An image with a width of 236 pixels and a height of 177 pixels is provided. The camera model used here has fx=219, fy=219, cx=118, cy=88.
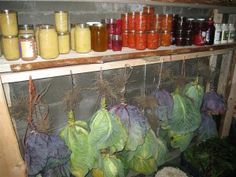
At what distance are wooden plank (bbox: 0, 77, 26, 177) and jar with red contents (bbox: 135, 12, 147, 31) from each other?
836mm

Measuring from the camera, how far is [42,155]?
1230 mm

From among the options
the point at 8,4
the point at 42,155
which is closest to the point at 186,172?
the point at 42,155

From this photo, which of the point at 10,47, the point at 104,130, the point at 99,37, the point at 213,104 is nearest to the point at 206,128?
the point at 213,104

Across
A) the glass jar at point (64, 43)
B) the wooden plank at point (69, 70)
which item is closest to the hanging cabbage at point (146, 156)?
the wooden plank at point (69, 70)

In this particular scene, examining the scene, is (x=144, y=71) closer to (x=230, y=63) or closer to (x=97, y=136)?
(x=97, y=136)

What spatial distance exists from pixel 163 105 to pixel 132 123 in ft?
1.07

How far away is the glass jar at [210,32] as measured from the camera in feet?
5.45

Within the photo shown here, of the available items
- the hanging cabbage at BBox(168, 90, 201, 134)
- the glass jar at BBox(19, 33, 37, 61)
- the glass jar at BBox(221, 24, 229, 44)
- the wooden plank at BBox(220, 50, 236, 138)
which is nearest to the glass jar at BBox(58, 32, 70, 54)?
the glass jar at BBox(19, 33, 37, 61)

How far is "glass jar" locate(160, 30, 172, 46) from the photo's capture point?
149 centimetres

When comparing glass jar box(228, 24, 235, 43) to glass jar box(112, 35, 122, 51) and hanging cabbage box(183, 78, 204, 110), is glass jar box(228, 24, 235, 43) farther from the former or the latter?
glass jar box(112, 35, 122, 51)

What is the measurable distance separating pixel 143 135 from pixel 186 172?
0.87m

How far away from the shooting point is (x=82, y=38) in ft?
3.88

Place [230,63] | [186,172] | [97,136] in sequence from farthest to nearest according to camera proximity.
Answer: [230,63]
[186,172]
[97,136]

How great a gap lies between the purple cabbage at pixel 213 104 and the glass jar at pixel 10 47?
1.66 meters
